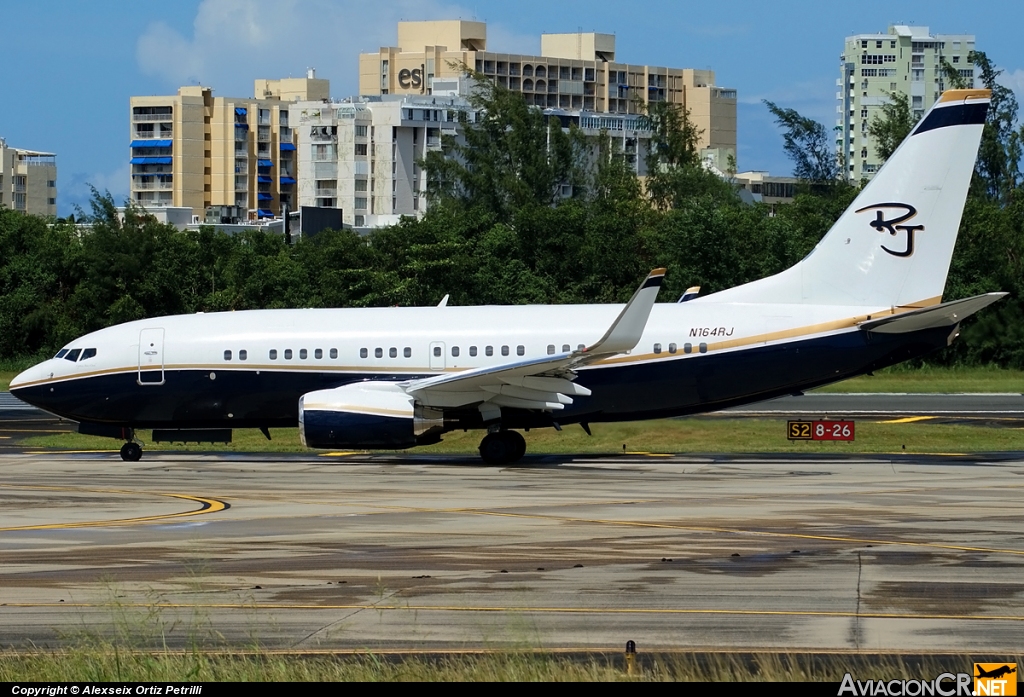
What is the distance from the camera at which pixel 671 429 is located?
37219mm

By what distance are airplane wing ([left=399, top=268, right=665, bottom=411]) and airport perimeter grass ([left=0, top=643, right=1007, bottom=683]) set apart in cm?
1812

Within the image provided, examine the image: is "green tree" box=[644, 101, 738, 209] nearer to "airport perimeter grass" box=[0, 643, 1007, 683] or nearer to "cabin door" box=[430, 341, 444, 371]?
"cabin door" box=[430, 341, 444, 371]

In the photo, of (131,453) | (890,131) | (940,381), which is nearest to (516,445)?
(131,453)

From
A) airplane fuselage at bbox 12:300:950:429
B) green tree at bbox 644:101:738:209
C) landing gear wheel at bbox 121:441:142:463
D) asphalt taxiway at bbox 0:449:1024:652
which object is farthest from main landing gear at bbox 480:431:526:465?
green tree at bbox 644:101:738:209

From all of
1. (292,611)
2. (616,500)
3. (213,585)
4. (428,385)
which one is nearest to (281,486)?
(428,385)

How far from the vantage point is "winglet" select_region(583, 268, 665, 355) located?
29.7 m

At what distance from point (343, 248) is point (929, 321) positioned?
50.1m

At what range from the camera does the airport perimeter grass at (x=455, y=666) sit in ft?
36.1

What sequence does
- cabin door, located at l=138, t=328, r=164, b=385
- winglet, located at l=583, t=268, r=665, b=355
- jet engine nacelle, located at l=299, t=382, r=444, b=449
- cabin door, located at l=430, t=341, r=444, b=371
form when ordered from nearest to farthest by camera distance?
1. winglet, located at l=583, t=268, r=665, b=355
2. jet engine nacelle, located at l=299, t=382, r=444, b=449
3. cabin door, located at l=430, t=341, r=444, b=371
4. cabin door, located at l=138, t=328, r=164, b=385

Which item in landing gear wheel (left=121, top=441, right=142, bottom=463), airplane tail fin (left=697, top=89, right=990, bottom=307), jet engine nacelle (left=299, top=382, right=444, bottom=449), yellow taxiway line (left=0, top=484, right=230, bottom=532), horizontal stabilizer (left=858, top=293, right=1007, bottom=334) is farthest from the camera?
landing gear wheel (left=121, top=441, right=142, bottom=463)

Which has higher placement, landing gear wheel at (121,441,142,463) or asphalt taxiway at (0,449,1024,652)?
asphalt taxiway at (0,449,1024,652)

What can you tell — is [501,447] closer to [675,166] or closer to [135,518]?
[135,518]

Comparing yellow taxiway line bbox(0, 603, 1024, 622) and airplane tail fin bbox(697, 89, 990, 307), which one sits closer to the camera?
yellow taxiway line bbox(0, 603, 1024, 622)

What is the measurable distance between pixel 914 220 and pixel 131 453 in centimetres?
1957
